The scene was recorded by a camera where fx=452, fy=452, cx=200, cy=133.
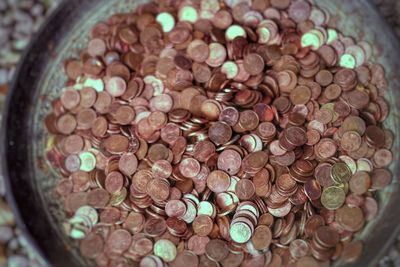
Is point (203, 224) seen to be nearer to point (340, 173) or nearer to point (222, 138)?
point (222, 138)

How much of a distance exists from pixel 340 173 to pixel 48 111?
2.11 feet

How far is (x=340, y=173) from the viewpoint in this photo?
828 mm

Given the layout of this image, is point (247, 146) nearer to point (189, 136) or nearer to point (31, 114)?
point (189, 136)

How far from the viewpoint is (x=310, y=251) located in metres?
0.84

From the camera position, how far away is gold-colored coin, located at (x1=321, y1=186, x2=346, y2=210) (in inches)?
32.3

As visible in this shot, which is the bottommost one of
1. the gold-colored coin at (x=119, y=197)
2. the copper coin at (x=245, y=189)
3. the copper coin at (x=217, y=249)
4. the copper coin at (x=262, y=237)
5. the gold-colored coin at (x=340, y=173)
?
the gold-colored coin at (x=119, y=197)

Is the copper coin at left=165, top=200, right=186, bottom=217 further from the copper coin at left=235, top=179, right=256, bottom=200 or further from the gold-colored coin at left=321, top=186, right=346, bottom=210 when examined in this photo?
the gold-colored coin at left=321, top=186, right=346, bottom=210

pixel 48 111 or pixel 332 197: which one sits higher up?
pixel 332 197

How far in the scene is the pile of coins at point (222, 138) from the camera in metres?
0.83

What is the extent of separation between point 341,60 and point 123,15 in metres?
0.50

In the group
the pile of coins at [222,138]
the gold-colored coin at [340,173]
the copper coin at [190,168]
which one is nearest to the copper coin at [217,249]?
the pile of coins at [222,138]

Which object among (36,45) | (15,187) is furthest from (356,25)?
(15,187)

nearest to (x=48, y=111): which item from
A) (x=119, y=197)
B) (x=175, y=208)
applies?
(x=119, y=197)

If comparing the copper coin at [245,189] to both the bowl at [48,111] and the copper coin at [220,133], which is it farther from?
the bowl at [48,111]
